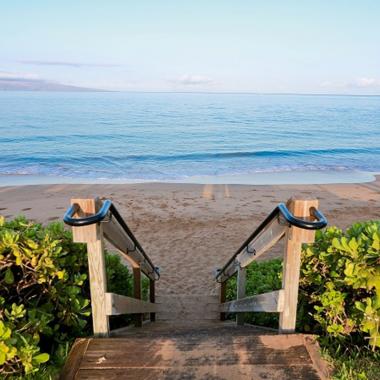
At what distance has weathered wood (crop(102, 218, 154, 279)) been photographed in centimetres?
271

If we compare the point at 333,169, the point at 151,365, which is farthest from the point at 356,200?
the point at 151,365

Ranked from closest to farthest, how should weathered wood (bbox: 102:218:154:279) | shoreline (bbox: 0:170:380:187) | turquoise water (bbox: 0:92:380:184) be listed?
1. weathered wood (bbox: 102:218:154:279)
2. shoreline (bbox: 0:170:380:187)
3. turquoise water (bbox: 0:92:380:184)

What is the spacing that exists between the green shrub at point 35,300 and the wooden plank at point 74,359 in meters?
0.09

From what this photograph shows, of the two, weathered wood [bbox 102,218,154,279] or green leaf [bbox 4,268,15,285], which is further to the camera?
weathered wood [bbox 102,218,154,279]

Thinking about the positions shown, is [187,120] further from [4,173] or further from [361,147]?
[4,173]

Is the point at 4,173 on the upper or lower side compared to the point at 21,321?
lower

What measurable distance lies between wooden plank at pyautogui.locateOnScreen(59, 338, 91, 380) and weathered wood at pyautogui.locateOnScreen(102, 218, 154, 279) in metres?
0.73

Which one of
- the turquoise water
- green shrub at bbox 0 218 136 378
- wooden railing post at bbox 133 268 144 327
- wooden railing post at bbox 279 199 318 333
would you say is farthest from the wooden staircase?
the turquoise water

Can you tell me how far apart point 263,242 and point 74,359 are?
5.57 ft

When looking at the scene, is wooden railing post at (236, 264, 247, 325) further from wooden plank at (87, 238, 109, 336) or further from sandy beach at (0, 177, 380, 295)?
sandy beach at (0, 177, 380, 295)

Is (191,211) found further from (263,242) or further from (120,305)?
(120,305)

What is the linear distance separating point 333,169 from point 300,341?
73.3 feet

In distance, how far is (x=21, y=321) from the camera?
7.43 feet

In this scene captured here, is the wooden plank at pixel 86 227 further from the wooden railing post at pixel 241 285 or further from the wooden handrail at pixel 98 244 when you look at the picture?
the wooden railing post at pixel 241 285
